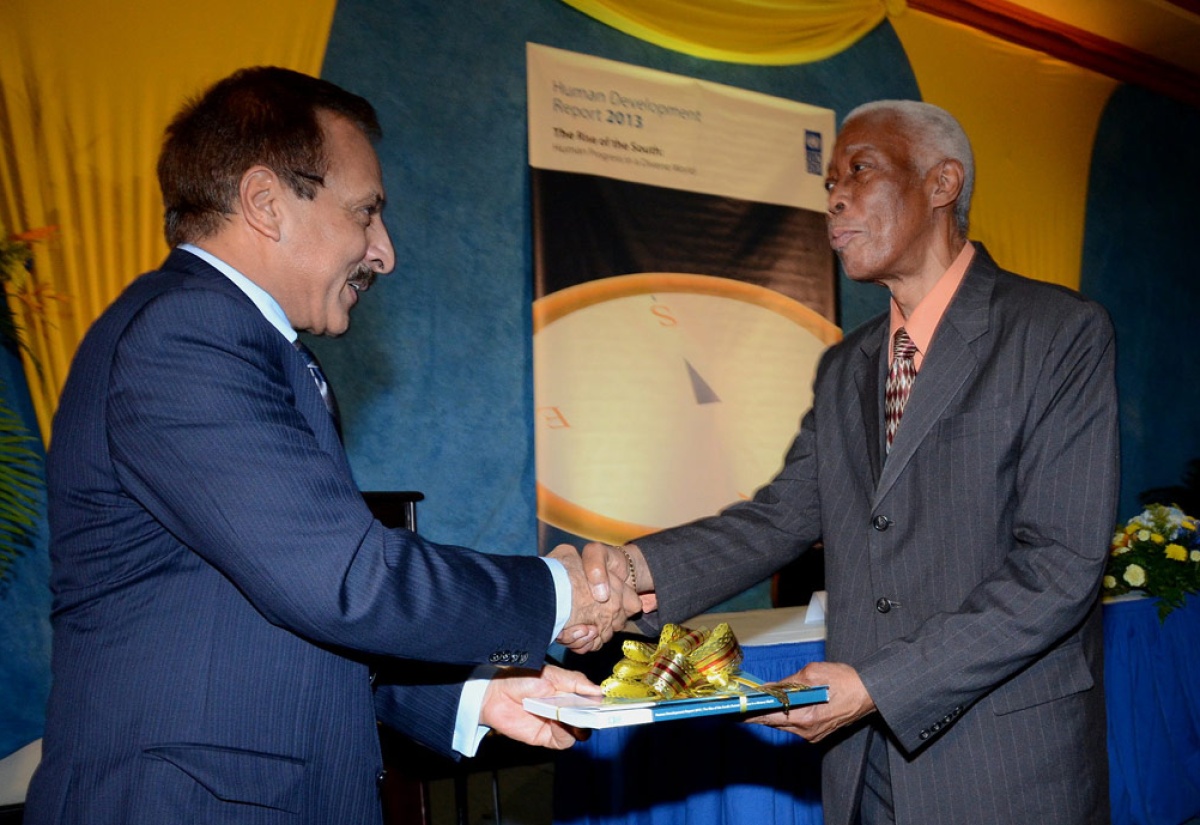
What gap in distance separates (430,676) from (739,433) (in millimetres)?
3598

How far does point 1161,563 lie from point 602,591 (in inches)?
143

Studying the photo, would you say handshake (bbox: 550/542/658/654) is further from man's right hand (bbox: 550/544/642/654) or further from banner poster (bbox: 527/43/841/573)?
banner poster (bbox: 527/43/841/573)

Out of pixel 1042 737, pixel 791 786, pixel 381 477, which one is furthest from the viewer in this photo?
pixel 381 477

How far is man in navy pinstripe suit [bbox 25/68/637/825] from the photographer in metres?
1.21

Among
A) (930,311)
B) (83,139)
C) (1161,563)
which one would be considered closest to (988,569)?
(930,311)

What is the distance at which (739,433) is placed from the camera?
17.2ft

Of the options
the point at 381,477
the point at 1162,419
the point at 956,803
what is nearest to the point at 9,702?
the point at 381,477

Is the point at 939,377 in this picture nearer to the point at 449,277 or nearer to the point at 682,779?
the point at 682,779

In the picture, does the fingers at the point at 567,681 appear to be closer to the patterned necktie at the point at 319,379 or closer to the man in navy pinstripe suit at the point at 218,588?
the man in navy pinstripe suit at the point at 218,588

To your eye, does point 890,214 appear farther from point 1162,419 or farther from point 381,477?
point 1162,419

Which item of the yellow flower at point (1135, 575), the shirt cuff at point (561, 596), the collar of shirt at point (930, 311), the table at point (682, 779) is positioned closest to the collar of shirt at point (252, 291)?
the shirt cuff at point (561, 596)

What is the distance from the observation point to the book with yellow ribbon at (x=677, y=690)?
1.28 meters

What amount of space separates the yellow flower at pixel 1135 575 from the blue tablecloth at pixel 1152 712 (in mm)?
83

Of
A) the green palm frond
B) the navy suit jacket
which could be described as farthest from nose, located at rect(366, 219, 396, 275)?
the green palm frond
